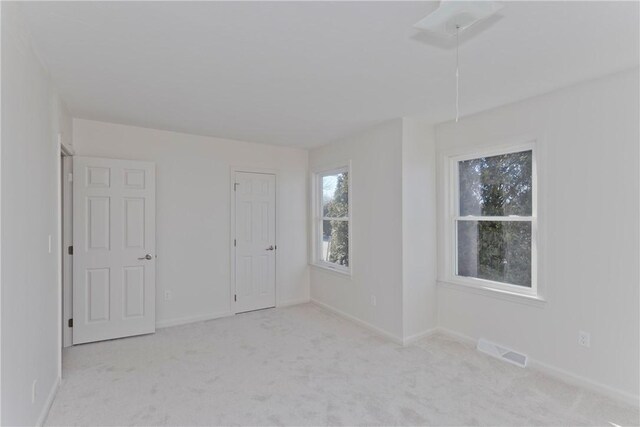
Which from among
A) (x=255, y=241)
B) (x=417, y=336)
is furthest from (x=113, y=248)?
(x=417, y=336)

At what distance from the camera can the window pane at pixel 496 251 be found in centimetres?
302

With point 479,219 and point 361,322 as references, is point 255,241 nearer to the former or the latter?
point 361,322

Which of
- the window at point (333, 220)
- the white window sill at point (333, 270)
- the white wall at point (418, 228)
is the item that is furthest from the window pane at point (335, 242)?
the white wall at point (418, 228)

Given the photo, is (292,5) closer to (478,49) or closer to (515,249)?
(478,49)

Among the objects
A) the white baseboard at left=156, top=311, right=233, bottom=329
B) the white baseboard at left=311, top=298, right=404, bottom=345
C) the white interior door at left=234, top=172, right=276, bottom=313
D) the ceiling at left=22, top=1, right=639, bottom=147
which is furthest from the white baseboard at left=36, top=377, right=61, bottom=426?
the white baseboard at left=311, top=298, right=404, bottom=345

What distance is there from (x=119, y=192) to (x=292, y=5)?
3.07 meters

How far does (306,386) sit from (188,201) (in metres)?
2.73

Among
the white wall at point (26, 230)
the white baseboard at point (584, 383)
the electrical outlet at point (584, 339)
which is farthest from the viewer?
the electrical outlet at point (584, 339)

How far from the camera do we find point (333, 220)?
15.5 feet

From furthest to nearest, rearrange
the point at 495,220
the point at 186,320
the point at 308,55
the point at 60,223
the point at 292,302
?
1. the point at 292,302
2. the point at 186,320
3. the point at 495,220
4. the point at 60,223
5. the point at 308,55

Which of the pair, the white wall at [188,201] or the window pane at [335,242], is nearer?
the white wall at [188,201]

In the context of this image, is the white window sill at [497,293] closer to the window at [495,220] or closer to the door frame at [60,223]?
the window at [495,220]

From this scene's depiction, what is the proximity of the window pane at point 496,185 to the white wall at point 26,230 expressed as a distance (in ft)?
12.0

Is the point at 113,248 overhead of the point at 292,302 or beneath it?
overhead
